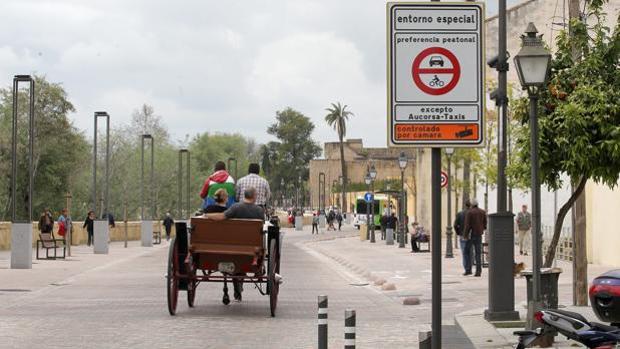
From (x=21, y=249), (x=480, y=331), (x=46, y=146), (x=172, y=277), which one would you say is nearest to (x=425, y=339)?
(x=480, y=331)

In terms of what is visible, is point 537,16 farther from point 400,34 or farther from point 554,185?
point 400,34

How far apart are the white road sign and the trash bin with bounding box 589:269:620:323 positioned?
11.7 ft

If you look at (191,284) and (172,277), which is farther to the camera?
(191,284)

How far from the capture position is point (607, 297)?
34.1ft

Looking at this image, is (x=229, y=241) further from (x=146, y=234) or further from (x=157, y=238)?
(x=157, y=238)

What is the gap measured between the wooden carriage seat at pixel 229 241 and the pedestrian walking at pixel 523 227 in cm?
2136

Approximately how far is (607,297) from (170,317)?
7425 mm

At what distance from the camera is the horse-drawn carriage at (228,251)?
16.1m

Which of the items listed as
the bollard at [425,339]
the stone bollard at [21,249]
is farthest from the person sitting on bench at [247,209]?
the stone bollard at [21,249]

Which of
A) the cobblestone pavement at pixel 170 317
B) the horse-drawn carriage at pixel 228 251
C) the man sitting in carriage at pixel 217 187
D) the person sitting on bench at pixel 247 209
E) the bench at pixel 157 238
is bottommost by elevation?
the cobblestone pavement at pixel 170 317

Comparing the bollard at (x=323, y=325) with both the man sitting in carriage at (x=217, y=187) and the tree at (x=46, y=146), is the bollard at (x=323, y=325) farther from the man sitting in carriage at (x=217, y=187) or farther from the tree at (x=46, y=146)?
the tree at (x=46, y=146)

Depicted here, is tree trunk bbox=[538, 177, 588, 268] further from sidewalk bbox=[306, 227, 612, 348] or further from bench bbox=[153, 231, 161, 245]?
bench bbox=[153, 231, 161, 245]

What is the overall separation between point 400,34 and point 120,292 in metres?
15.2

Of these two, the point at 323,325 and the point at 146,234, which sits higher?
the point at 146,234
